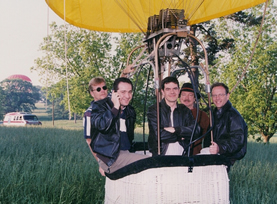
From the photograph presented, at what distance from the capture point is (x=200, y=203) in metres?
2.61

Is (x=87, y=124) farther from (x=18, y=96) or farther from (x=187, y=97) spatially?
(x=18, y=96)

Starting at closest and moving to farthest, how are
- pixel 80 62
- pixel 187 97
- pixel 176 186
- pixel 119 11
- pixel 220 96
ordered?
1. pixel 176 186
2. pixel 220 96
3. pixel 187 97
4. pixel 119 11
5. pixel 80 62

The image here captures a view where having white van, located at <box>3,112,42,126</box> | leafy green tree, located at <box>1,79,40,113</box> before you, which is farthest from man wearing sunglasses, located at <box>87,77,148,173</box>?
leafy green tree, located at <box>1,79,40,113</box>

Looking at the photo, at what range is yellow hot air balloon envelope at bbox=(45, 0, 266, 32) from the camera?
5.18 m

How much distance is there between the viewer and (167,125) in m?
3.19

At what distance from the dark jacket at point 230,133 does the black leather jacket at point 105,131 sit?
1.07 meters

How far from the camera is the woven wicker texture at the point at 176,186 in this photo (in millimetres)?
2473

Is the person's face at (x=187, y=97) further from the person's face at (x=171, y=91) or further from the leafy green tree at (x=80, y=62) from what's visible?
the leafy green tree at (x=80, y=62)

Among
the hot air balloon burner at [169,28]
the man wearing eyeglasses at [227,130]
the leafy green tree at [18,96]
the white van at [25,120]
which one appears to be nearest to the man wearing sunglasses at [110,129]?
the hot air balloon burner at [169,28]

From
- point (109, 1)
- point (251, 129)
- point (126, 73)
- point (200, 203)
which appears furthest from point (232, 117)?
point (251, 129)

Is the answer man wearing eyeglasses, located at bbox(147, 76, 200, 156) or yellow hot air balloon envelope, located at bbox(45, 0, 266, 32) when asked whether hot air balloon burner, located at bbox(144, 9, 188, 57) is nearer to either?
man wearing eyeglasses, located at bbox(147, 76, 200, 156)

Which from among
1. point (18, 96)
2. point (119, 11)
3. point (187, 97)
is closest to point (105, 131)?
point (187, 97)

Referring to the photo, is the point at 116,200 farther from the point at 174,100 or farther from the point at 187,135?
the point at 174,100

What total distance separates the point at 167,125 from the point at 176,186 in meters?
0.82
